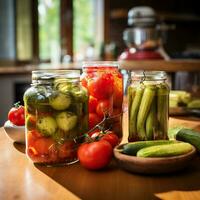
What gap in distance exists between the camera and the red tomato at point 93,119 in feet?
3.12

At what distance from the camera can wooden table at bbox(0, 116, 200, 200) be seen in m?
0.68

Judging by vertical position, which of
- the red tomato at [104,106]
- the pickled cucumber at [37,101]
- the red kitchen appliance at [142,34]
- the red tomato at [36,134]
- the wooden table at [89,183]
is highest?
the red kitchen appliance at [142,34]

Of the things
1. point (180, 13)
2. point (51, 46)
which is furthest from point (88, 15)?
point (180, 13)

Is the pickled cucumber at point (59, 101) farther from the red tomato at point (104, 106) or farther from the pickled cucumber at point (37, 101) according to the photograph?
the red tomato at point (104, 106)

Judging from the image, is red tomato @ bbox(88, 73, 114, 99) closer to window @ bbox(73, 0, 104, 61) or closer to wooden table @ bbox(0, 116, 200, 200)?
wooden table @ bbox(0, 116, 200, 200)

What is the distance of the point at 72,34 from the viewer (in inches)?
186

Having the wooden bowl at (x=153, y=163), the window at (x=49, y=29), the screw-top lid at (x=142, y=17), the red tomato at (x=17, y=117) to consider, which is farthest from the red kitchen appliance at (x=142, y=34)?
the wooden bowl at (x=153, y=163)

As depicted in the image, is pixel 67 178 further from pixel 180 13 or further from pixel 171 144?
pixel 180 13

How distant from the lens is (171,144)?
81 cm

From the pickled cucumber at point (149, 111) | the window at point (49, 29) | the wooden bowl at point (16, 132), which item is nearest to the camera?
the pickled cucumber at point (149, 111)

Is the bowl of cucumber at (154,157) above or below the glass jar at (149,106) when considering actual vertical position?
below

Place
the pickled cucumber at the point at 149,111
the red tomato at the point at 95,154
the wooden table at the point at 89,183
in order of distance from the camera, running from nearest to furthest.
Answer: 1. the wooden table at the point at 89,183
2. the red tomato at the point at 95,154
3. the pickled cucumber at the point at 149,111

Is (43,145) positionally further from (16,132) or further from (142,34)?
(142,34)

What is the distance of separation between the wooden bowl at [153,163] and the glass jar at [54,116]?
0.12 m
